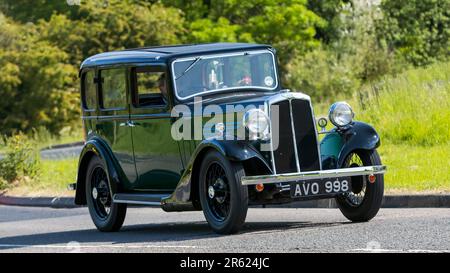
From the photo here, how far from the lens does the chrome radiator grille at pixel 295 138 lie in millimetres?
11578

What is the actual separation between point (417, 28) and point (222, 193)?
29.9m

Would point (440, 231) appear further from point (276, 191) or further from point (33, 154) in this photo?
point (33, 154)

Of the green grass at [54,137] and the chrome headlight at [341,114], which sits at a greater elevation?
the chrome headlight at [341,114]

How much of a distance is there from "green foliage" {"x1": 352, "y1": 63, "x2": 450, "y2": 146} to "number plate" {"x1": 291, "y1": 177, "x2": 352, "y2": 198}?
8.01m

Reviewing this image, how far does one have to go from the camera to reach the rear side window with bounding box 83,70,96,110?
14.1m

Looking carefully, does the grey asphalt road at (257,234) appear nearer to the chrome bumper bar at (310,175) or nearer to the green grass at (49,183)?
the chrome bumper bar at (310,175)

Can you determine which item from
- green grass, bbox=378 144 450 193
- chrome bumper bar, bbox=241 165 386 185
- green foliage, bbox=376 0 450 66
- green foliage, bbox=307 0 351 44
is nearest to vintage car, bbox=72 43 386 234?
chrome bumper bar, bbox=241 165 386 185

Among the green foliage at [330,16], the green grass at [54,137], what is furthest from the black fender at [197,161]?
the green foliage at [330,16]

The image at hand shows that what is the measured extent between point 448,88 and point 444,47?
18.2m

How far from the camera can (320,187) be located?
1125 centimetres

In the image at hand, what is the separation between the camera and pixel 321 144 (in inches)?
484

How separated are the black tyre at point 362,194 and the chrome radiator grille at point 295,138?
1.54 feet

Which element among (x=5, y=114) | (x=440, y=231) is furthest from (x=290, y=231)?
(x=5, y=114)
